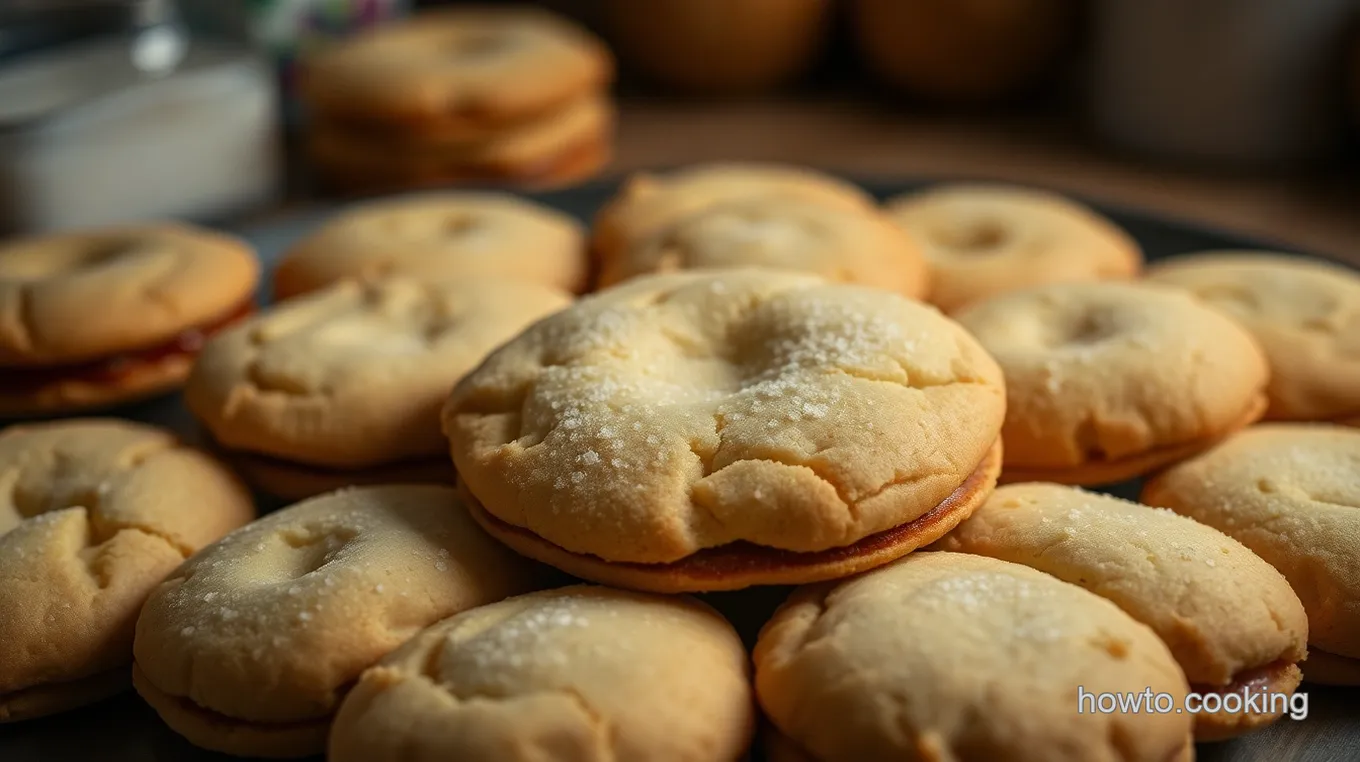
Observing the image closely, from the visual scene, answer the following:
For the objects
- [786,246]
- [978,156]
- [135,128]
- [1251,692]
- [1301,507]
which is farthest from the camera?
[978,156]

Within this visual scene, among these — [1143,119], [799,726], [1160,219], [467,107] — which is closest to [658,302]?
[799,726]

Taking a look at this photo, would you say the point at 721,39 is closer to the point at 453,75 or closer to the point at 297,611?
the point at 453,75

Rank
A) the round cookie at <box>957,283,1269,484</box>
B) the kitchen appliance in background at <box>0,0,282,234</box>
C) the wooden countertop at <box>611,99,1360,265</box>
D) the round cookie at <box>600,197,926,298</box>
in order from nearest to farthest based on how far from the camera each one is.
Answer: the round cookie at <box>957,283,1269,484</box> < the round cookie at <box>600,197,926,298</box> < the kitchen appliance in background at <box>0,0,282,234</box> < the wooden countertop at <box>611,99,1360,265</box>

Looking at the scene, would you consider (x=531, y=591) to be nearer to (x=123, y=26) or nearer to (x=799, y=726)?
(x=799, y=726)

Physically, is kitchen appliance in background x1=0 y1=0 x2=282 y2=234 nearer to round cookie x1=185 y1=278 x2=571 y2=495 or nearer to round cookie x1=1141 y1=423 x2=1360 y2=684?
round cookie x1=185 y1=278 x2=571 y2=495

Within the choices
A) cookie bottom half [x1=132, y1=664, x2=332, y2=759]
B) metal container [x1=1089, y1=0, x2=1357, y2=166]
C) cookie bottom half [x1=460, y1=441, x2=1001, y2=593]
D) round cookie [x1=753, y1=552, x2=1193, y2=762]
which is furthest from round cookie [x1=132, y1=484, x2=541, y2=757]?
metal container [x1=1089, y1=0, x2=1357, y2=166]

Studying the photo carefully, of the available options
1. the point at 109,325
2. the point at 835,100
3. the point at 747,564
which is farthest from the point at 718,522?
the point at 835,100
